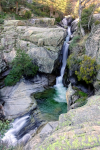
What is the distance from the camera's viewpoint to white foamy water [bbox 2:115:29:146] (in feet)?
30.2

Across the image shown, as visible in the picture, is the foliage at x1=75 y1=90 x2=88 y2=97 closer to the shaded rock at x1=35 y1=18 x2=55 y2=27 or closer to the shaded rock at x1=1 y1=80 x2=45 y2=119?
the shaded rock at x1=1 y1=80 x2=45 y2=119

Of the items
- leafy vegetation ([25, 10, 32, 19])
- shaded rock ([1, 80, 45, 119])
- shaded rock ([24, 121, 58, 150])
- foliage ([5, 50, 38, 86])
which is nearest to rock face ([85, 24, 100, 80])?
shaded rock ([24, 121, 58, 150])

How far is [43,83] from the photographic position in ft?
59.8

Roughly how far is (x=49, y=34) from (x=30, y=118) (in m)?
13.9

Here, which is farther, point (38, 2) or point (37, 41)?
point (38, 2)

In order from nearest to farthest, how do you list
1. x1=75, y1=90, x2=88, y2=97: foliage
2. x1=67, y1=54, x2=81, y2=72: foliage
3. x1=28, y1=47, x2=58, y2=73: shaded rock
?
1. x1=75, y1=90, x2=88, y2=97: foliage
2. x1=67, y1=54, x2=81, y2=72: foliage
3. x1=28, y1=47, x2=58, y2=73: shaded rock

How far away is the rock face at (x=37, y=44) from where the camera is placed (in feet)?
58.2

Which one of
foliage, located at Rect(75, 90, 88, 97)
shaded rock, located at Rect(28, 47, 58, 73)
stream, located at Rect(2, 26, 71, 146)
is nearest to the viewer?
stream, located at Rect(2, 26, 71, 146)

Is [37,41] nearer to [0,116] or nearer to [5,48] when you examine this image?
[5,48]

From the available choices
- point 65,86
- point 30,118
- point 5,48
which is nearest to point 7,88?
point 30,118

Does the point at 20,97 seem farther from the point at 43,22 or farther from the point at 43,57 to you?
the point at 43,22

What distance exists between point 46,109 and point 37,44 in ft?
36.2

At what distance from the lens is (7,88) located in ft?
51.8

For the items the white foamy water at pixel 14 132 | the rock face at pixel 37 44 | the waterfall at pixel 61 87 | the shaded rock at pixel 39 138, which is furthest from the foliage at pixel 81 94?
the rock face at pixel 37 44
